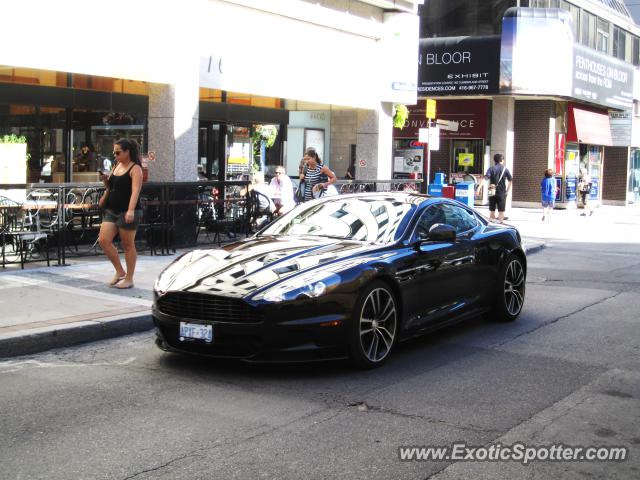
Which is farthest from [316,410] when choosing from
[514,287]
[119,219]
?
[119,219]

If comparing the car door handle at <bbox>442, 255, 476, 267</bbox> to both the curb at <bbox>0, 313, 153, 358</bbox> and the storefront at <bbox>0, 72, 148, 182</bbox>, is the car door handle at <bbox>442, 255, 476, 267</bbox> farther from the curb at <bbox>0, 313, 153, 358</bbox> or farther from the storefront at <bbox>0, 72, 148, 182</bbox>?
the storefront at <bbox>0, 72, 148, 182</bbox>

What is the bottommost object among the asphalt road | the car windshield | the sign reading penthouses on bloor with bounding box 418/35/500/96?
the asphalt road

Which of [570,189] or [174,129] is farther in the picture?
[570,189]

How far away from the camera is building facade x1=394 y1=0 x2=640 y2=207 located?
3112 cm

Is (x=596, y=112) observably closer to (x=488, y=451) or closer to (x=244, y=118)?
(x=244, y=118)

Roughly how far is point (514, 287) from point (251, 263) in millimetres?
3661

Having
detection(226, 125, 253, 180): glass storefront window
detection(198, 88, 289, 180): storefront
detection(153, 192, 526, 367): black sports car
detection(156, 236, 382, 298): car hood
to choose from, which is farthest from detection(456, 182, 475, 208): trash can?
detection(156, 236, 382, 298): car hood

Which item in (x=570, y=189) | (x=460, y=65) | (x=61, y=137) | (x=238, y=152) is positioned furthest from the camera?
(x=570, y=189)

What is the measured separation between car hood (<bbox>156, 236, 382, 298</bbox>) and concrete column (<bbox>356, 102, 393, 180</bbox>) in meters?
13.6

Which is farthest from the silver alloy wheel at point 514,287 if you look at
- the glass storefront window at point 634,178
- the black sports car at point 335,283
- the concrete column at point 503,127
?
the glass storefront window at point 634,178

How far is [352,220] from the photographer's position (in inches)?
323

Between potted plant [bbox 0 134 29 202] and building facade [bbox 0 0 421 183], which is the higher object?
building facade [bbox 0 0 421 183]

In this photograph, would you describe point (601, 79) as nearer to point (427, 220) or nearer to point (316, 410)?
point (427, 220)

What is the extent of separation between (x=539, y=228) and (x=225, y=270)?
60.7 ft
